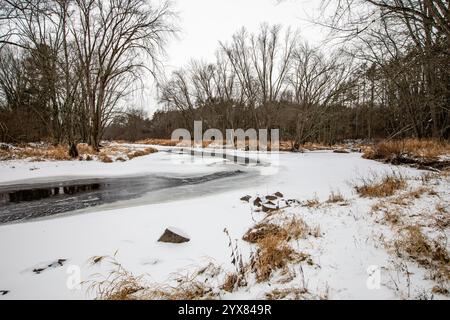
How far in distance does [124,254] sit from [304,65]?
2043 cm

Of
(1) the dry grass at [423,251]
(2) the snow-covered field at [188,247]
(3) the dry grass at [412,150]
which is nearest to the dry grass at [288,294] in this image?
(2) the snow-covered field at [188,247]

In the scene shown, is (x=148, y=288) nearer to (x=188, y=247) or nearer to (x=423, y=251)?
(x=188, y=247)

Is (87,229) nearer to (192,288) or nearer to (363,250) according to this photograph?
(192,288)

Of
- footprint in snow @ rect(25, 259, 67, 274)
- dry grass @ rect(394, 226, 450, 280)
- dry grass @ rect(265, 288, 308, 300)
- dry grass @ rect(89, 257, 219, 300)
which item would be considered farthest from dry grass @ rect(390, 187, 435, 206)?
footprint in snow @ rect(25, 259, 67, 274)

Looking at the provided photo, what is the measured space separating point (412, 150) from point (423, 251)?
9480mm

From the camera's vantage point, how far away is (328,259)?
2.75 metres

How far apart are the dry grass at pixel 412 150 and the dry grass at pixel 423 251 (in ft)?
22.2

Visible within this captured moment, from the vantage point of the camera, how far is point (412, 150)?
33.0ft

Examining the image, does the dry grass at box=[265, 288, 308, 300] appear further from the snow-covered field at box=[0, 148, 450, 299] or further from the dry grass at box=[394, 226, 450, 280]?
the dry grass at box=[394, 226, 450, 280]

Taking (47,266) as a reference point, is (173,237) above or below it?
above

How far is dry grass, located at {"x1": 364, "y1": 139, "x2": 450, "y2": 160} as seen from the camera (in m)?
9.06

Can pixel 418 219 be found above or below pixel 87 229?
above

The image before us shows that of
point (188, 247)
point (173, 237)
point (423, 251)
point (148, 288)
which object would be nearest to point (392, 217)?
point (423, 251)
